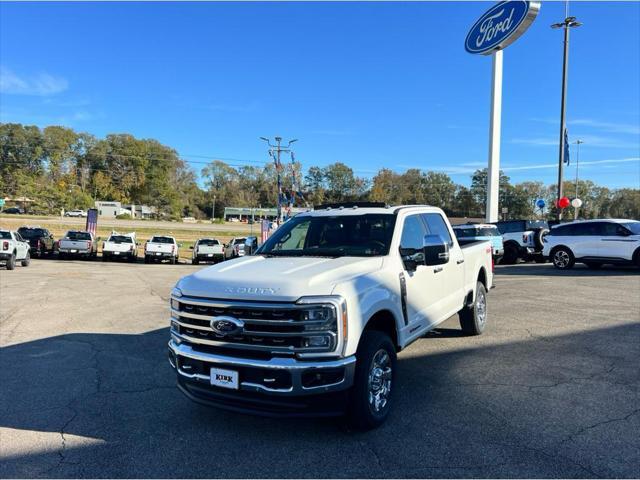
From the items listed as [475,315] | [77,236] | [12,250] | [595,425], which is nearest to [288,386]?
[595,425]

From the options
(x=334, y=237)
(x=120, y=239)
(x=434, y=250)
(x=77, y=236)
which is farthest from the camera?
(x=120, y=239)

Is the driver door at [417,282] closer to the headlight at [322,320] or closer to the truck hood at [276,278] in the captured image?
the truck hood at [276,278]

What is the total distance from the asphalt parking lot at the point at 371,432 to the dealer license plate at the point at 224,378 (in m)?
0.52

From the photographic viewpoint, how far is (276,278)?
12.8 feet

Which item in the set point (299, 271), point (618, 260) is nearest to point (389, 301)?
point (299, 271)

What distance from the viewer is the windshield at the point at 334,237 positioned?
198 inches

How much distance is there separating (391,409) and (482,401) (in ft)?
3.17

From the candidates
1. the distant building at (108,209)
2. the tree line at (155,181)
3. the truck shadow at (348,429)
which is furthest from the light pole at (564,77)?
the distant building at (108,209)

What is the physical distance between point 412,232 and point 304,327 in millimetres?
2315

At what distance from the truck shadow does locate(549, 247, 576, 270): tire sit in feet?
40.1

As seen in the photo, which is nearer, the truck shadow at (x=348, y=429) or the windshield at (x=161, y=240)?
the truck shadow at (x=348, y=429)

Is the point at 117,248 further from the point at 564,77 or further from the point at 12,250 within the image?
the point at 564,77

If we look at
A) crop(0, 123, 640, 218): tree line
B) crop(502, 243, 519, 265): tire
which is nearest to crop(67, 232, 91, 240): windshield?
crop(502, 243, 519, 265): tire

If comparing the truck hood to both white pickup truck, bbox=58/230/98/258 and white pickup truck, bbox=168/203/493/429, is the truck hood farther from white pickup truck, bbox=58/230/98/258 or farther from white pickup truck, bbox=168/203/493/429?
white pickup truck, bbox=58/230/98/258
